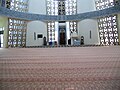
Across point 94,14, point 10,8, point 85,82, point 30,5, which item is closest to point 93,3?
point 94,14

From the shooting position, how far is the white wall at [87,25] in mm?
16438

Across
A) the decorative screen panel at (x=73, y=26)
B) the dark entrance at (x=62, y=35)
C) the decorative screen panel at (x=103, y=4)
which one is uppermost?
the decorative screen panel at (x=103, y=4)

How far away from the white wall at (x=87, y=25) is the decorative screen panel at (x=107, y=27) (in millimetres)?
488

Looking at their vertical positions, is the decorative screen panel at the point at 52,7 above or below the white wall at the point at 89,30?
above

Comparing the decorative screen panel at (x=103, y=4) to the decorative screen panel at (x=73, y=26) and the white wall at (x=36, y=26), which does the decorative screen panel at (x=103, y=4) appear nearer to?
the decorative screen panel at (x=73, y=26)

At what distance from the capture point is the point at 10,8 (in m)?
16.0

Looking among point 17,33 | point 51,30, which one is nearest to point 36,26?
point 51,30

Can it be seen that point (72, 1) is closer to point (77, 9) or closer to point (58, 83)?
point (77, 9)

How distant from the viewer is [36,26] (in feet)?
56.9

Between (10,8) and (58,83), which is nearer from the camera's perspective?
(58,83)

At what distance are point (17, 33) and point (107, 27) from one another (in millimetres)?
8743

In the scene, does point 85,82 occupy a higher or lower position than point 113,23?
lower

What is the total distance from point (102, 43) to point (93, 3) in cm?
427

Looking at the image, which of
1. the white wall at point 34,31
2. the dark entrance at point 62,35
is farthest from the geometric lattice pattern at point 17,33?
the dark entrance at point 62,35
